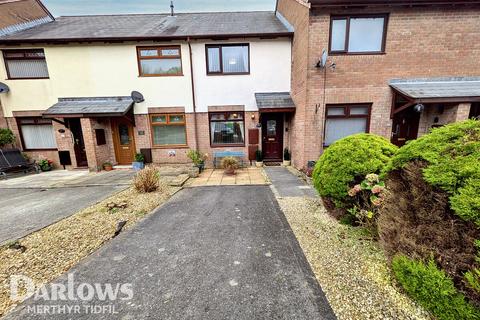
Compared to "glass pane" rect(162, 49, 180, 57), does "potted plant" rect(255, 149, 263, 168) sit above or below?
below

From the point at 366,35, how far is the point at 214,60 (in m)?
5.97

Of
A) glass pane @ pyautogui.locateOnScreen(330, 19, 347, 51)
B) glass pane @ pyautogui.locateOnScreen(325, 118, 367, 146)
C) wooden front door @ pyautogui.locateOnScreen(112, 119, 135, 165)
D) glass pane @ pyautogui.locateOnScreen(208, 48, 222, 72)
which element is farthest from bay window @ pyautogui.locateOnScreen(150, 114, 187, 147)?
glass pane @ pyautogui.locateOnScreen(330, 19, 347, 51)

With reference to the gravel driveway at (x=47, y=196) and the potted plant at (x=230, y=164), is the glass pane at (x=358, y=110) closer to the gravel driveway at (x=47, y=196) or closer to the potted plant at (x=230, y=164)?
the potted plant at (x=230, y=164)

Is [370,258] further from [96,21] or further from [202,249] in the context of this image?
[96,21]

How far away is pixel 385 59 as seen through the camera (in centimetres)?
691

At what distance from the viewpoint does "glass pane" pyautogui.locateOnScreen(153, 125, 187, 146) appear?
945 centimetres

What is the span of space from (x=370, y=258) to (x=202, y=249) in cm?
247

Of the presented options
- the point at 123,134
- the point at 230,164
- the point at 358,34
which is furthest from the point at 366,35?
the point at 123,134

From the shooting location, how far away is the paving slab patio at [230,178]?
22.6ft

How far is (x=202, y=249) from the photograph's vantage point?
3.17 metres

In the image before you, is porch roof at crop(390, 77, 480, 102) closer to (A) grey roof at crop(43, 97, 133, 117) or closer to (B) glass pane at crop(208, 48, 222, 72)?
(B) glass pane at crop(208, 48, 222, 72)

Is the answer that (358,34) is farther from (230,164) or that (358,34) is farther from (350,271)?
(350,271)

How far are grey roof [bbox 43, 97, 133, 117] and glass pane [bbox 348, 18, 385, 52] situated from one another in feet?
30.2

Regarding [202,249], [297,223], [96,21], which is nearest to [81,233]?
[202,249]
